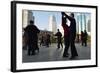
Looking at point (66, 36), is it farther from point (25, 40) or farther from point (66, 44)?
point (25, 40)

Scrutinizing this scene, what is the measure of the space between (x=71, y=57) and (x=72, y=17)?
1.16ft

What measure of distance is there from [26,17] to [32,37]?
0.57 feet

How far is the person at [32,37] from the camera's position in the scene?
1720 millimetres

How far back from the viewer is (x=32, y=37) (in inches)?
68.2

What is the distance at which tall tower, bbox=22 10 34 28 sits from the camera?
169cm

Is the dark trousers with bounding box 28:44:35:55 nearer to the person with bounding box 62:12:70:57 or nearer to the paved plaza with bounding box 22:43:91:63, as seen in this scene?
the paved plaza with bounding box 22:43:91:63

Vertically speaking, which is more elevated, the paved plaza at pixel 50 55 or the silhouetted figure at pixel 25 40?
the silhouetted figure at pixel 25 40

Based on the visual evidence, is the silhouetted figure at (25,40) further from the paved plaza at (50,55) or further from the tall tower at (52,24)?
the tall tower at (52,24)

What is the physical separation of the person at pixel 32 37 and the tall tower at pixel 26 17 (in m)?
0.03

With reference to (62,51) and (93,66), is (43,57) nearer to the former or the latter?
(62,51)

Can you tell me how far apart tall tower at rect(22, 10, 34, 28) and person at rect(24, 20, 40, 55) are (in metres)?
0.03

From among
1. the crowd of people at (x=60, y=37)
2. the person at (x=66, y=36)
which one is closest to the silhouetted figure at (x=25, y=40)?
the crowd of people at (x=60, y=37)

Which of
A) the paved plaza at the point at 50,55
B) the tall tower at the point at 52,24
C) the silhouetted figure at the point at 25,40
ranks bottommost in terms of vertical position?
the paved plaza at the point at 50,55

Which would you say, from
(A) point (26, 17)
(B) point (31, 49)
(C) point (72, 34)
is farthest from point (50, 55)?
(A) point (26, 17)
